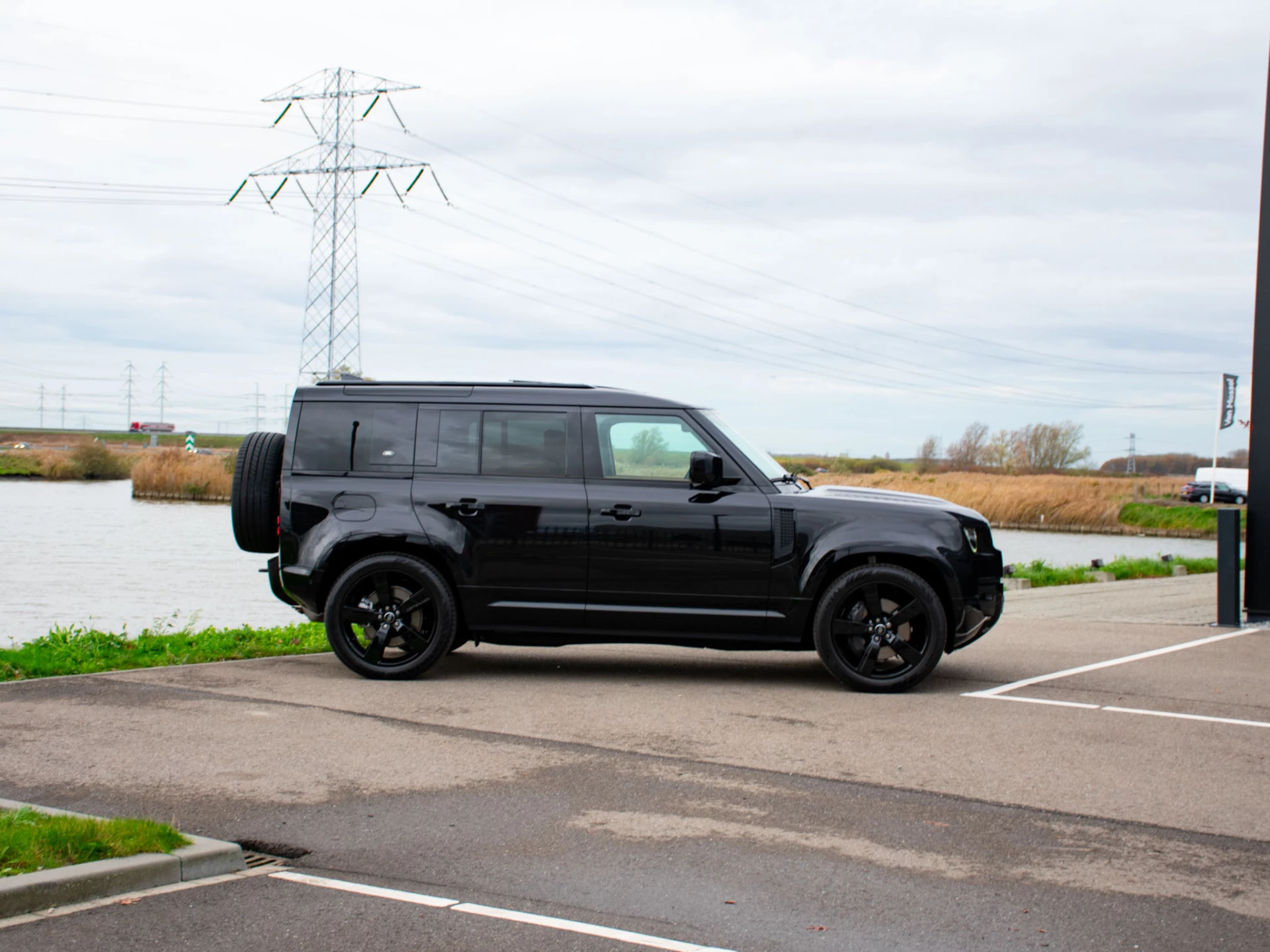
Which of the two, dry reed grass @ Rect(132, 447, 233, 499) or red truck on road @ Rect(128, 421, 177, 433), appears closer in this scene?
dry reed grass @ Rect(132, 447, 233, 499)

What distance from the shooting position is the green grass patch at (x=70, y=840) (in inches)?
174

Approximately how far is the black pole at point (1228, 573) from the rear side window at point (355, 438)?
8.58 metres

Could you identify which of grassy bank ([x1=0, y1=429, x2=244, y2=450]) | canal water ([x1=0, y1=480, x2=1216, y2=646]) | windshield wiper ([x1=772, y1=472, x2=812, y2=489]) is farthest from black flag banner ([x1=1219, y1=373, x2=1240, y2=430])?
grassy bank ([x1=0, y1=429, x2=244, y2=450])

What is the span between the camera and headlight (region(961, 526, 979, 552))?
8.61 m

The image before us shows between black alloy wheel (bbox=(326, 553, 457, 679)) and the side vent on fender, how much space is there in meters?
2.21

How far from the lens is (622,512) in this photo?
8625mm

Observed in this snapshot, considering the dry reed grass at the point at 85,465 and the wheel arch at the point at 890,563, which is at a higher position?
the dry reed grass at the point at 85,465

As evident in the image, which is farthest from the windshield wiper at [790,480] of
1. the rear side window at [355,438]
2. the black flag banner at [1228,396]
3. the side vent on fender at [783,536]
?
the black flag banner at [1228,396]

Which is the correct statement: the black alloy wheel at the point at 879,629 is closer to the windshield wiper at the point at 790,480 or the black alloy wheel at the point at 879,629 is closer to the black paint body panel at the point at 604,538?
the black paint body panel at the point at 604,538

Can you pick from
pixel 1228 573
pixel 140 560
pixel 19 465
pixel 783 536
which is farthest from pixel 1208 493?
pixel 783 536

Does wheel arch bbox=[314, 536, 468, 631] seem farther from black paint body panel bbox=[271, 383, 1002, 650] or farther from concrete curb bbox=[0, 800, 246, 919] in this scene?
concrete curb bbox=[0, 800, 246, 919]

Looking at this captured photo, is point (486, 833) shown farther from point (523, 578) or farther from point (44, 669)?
point (44, 669)

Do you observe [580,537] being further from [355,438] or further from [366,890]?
[366,890]

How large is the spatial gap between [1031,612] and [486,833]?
10.9 meters
